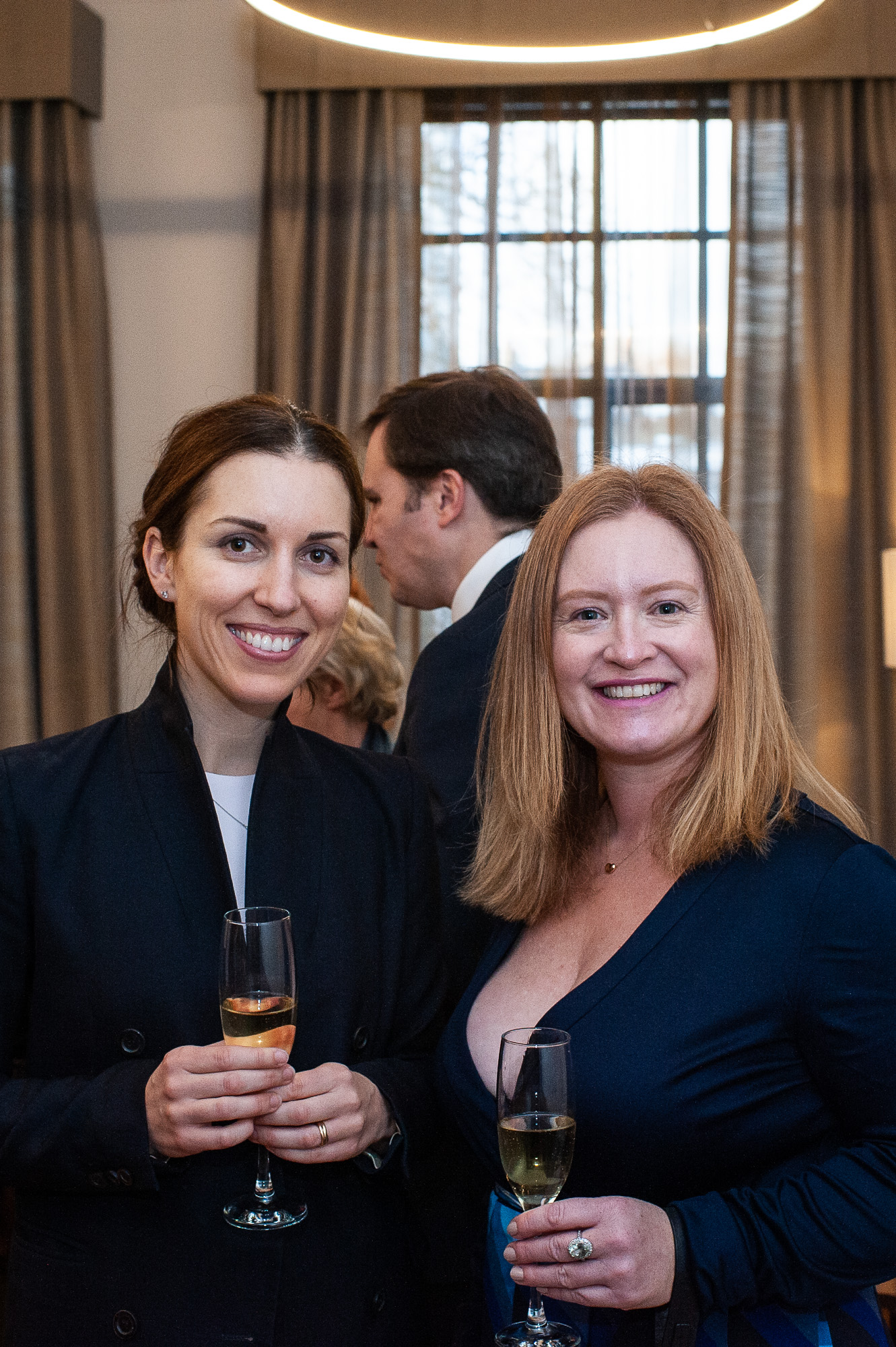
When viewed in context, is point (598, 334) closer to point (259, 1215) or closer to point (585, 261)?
point (585, 261)

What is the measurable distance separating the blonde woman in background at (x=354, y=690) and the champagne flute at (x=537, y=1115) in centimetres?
196

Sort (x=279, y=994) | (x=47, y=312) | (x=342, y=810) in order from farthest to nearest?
1. (x=47, y=312)
2. (x=342, y=810)
3. (x=279, y=994)

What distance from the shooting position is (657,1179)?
150 centimetres

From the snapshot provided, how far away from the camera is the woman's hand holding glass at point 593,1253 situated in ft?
4.40

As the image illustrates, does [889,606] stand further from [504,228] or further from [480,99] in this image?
[480,99]

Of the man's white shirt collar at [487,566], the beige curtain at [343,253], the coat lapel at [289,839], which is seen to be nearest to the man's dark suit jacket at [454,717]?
the man's white shirt collar at [487,566]

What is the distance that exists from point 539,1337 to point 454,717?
1264mm

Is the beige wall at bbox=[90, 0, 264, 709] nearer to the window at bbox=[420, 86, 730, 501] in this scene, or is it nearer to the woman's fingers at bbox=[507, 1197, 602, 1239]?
the window at bbox=[420, 86, 730, 501]

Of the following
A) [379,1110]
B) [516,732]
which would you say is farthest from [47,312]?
[379,1110]

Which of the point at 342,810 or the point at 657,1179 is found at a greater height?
the point at 342,810

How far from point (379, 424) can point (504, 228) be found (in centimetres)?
273

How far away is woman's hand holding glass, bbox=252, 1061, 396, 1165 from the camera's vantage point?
1450 millimetres

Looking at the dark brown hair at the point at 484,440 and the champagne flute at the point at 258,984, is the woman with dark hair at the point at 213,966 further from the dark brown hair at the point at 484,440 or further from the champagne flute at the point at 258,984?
the dark brown hair at the point at 484,440

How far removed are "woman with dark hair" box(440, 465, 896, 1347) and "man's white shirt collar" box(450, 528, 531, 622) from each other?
1.07m
